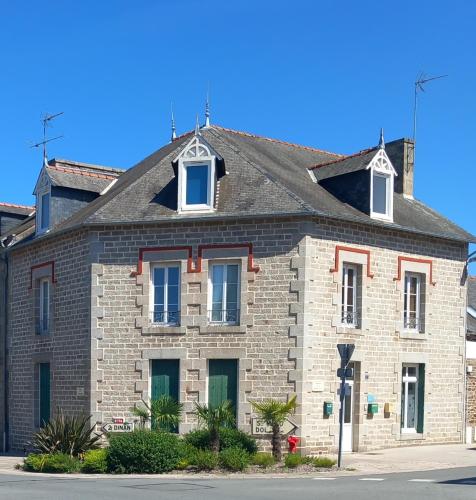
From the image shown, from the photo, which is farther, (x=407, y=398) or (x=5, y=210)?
(x=5, y=210)

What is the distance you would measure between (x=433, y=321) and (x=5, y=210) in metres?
14.4

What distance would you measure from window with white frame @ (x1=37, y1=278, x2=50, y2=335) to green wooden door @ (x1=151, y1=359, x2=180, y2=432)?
14.8ft

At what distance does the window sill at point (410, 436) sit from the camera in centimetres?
2281

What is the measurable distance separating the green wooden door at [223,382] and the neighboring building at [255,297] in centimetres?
3

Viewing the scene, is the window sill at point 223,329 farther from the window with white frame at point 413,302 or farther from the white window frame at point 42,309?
the white window frame at point 42,309

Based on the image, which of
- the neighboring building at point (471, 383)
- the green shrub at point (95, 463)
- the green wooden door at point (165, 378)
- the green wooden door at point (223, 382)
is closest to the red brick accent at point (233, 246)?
the green wooden door at point (223, 382)

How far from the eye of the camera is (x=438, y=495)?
533 inches

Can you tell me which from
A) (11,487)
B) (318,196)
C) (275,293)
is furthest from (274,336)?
(11,487)

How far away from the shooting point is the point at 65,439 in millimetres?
19578

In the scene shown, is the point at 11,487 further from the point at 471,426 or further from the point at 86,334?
the point at 471,426

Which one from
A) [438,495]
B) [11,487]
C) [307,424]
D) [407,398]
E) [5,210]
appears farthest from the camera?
[5,210]

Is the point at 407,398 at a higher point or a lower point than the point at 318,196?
lower

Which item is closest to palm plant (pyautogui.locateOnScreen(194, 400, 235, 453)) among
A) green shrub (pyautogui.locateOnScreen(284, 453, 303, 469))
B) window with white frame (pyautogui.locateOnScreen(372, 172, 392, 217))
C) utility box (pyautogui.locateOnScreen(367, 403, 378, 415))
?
green shrub (pyautogui.locateOnScreen(284, 453, 303, 469))

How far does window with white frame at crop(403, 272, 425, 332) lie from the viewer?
23344 mm
